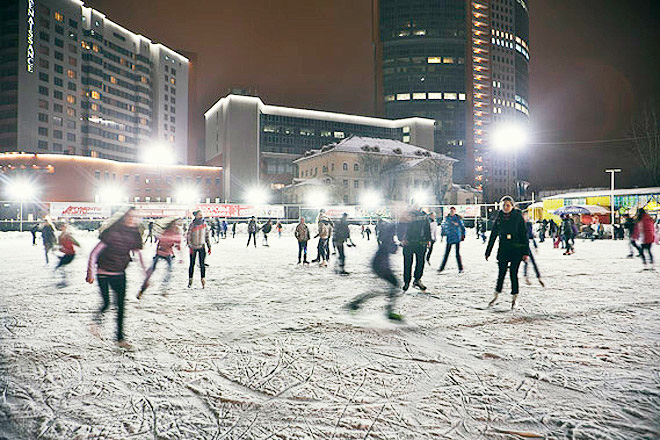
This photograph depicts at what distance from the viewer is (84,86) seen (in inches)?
3354

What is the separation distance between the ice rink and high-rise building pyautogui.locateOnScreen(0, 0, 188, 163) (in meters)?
80.5

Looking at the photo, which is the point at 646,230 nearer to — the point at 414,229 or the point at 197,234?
the point at 414,229

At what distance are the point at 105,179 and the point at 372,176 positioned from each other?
40.4 m

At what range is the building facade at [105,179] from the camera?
201 ft

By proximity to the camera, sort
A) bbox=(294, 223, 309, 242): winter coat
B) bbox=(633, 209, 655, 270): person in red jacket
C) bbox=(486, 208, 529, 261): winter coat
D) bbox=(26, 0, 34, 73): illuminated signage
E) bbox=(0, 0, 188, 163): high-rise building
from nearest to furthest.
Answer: bbox=(486, 208, 529, 261): winter coat < bbox=(633, 209, 655, 270): person in red jacket < bbox=(294, 223, 309, 242): winter coat < bbox=(0, 0, 188, 163): high-rise building < bbox=(26, 0, 34, 73): illuminated signage

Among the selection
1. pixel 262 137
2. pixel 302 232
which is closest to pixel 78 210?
pixel 302 232

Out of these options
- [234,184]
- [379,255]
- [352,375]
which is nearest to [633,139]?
[379,255]

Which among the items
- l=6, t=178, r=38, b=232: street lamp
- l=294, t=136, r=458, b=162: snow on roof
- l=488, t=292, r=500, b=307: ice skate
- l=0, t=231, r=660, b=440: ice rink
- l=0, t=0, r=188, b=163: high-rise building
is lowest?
l=0, t=231, r=660, b=440: ice rink

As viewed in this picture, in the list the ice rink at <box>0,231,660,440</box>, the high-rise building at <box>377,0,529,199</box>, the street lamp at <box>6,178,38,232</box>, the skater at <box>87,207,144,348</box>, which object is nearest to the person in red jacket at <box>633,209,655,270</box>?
the ice rink at <box>0,231,660,440</box>

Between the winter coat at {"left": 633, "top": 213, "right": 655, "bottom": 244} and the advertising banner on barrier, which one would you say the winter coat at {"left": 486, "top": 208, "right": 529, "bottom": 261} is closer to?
the winter coat at {"left": 633, "top": 213, "right": 655, "bottom": 244}

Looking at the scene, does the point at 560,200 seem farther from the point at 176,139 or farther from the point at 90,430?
the point at 176,139

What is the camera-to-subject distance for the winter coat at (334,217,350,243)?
11805mm

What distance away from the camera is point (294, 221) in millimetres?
38875

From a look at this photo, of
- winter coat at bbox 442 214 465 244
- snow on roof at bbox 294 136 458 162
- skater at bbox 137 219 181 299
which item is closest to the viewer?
skater at bbox 137 219 181 299
